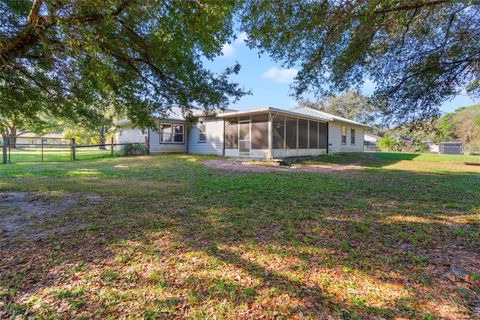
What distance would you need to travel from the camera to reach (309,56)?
20.7ft

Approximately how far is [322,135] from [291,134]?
155 inches

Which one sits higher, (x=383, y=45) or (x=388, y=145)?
(x=383, y=45)

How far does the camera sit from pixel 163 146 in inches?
733

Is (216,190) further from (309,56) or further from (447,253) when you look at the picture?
(447,253)

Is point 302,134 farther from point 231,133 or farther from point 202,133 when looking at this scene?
point 202,133

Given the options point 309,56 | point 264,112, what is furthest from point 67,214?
point 264,112

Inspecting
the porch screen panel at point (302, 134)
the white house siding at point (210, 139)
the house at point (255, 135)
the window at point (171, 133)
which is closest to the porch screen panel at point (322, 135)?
the house at point (255, 135)

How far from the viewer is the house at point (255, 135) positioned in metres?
14.4

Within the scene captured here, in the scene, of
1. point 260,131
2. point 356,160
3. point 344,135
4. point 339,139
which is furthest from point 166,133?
point 344,135

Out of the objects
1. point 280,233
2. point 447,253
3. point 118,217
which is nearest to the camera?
point 447,253

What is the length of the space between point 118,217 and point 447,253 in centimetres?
440

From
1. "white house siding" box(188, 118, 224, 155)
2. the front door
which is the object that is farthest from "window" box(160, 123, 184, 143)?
the front door

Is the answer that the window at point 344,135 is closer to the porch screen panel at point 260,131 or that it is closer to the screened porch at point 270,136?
the screened porch at point 270,136

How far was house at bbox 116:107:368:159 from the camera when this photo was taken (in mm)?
14367
